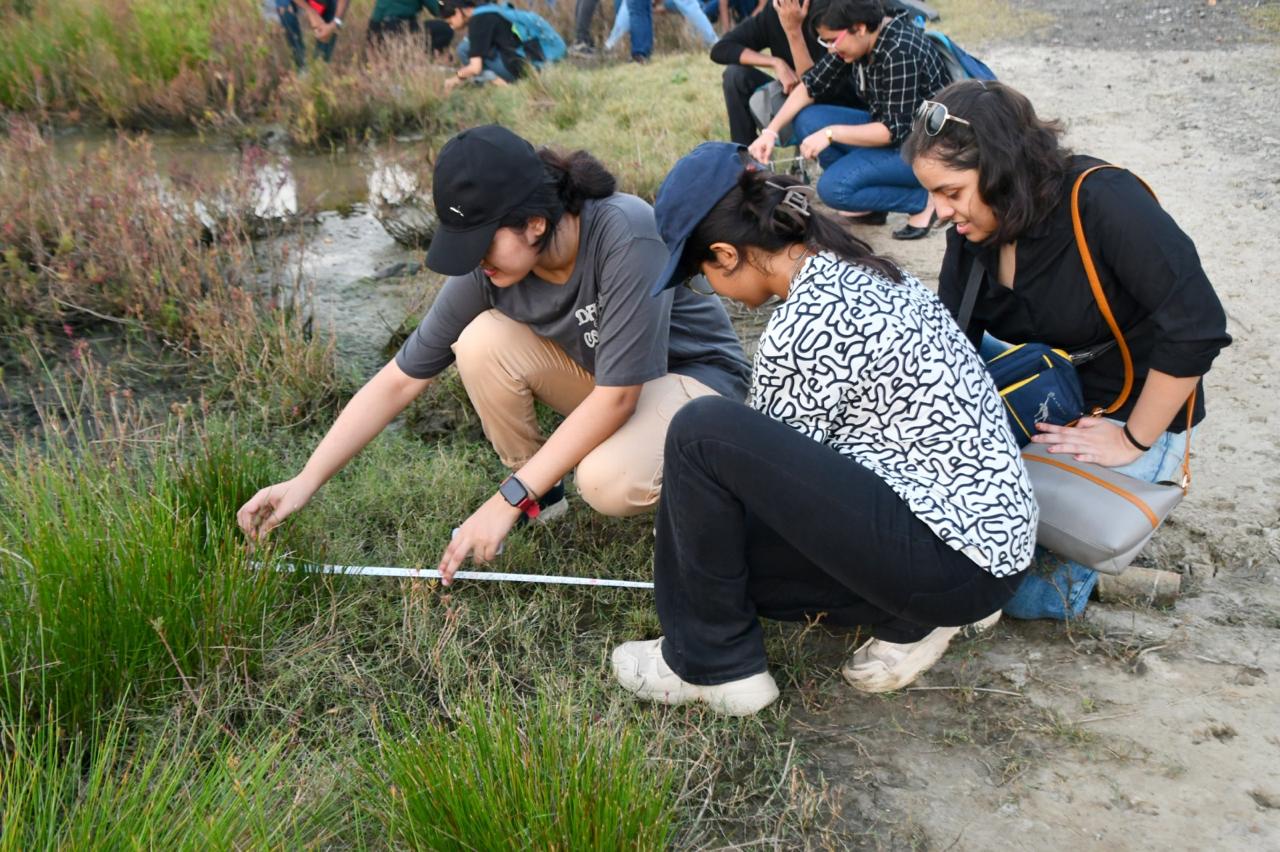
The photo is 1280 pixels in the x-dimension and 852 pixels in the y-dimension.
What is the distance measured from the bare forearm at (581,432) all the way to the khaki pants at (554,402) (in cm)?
11

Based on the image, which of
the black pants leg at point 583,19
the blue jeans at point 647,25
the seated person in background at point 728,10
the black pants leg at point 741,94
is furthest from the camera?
the seated person in background at point 728,10

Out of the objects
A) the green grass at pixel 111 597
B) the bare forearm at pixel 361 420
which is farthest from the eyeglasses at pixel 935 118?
the green grass at pixel 111 597

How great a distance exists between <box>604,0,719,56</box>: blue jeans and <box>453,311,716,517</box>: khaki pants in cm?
757

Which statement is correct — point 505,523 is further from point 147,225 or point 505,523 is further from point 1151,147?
point 1151,147

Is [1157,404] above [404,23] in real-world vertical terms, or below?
above

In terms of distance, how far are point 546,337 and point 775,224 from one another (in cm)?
102

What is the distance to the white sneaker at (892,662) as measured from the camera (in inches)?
101

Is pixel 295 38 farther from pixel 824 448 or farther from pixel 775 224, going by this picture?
pixel 824 448

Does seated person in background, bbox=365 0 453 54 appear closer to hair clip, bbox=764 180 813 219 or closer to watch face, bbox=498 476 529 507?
watch face, bbox=498 476 529 507

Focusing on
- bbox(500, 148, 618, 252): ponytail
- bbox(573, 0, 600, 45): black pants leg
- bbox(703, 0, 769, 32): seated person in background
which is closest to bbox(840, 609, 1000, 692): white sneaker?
bbox(500, 148, 618, 252): ponytail

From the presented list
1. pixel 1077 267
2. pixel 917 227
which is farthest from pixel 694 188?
pixel 917 227

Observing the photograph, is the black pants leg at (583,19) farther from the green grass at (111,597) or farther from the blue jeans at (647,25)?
the green grass at (111,597)

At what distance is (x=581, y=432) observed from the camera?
2803 mm

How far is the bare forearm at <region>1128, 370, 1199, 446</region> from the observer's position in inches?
101
